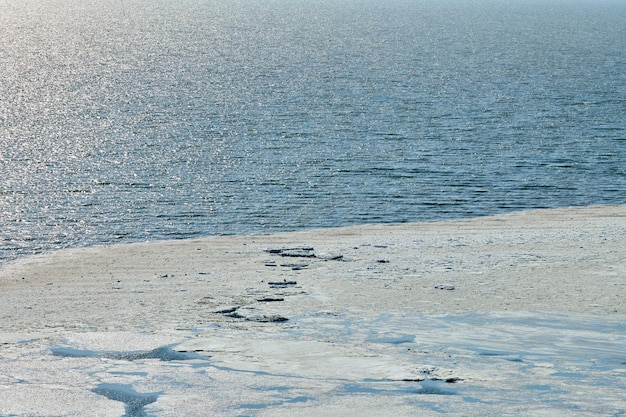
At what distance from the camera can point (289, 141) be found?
49.5 m

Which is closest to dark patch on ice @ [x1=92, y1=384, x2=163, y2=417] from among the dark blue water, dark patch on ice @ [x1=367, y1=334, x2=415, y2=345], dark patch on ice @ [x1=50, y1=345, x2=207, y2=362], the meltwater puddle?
the meltwater puddle

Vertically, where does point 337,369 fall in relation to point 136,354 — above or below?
below

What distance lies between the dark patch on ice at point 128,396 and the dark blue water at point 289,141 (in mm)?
15572

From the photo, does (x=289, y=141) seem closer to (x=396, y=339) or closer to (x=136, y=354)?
(x=396, y=339)

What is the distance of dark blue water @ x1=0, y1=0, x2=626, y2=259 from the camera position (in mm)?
37094

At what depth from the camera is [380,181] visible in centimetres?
A: 4203

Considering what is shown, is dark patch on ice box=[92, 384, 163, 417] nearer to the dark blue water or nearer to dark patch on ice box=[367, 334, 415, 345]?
dark patch on ice box=[367, 334, 415, 345]

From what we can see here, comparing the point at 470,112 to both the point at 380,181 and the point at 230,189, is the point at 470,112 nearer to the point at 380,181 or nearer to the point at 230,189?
the point at 380,181

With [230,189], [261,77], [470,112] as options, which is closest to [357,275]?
[230,189]

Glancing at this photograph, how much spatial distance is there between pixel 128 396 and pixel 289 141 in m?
33.6

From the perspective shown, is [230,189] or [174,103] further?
[174,103]

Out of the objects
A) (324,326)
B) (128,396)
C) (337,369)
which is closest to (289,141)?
(324,326)

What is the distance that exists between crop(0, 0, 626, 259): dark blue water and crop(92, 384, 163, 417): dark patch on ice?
15.6 m

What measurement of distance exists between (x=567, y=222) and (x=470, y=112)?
25.6 m
